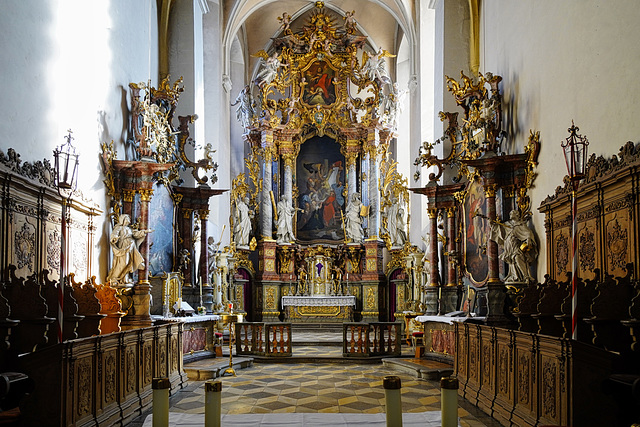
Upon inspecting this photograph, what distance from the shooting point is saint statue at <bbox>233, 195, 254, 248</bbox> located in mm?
20453

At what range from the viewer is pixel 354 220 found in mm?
21375

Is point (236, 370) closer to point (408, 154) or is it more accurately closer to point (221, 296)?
point (221, 296)

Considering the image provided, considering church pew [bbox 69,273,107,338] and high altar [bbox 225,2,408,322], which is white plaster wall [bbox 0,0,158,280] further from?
high altar [bbox 225,2,408,322]

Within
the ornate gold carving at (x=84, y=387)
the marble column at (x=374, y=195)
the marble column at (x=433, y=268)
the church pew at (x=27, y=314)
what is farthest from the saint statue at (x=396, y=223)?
the ornate gold carving at (x=84, y=387)

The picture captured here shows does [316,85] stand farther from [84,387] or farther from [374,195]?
[84,387]

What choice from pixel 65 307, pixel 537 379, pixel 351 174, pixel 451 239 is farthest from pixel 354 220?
pixel 537 379

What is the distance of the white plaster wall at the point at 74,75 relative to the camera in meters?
7.79

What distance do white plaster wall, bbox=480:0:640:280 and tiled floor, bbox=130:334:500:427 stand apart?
10.6 feet

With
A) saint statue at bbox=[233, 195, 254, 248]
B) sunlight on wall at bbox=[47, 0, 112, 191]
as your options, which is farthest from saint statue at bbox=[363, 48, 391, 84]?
sunlight on wall at bbox=[47, 0, 112, 191]

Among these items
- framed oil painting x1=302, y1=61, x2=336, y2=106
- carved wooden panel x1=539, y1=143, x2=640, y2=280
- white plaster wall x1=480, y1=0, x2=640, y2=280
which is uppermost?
framed oil painting x1=302, y1=61, x2=336, y2=106

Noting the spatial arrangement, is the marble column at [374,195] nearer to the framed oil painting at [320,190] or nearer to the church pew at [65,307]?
the framed oil painting at [320,190]

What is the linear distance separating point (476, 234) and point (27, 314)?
8.80m

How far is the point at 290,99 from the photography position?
71.2ft

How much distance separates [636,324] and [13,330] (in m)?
5.69
